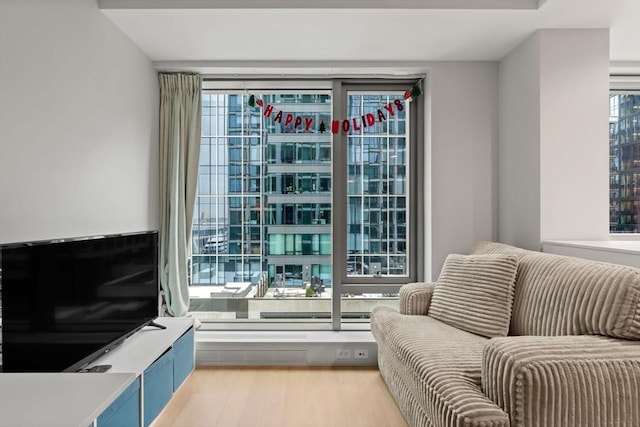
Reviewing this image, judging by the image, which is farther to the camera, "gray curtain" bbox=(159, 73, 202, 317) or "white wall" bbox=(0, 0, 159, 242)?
"gray curtain" bbox=(159, 73, 202, 317)

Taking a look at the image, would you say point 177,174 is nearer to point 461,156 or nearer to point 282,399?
point 282,399

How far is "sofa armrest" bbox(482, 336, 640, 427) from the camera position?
150 centimetres

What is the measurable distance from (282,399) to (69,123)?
2054 millimetres

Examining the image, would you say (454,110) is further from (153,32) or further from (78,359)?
(78,359)

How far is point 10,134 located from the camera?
71.1 inches

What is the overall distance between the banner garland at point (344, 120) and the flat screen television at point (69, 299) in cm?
160

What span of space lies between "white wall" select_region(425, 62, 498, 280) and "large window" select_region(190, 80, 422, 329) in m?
0.26

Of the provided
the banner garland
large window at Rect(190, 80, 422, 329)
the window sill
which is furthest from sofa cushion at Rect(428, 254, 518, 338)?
the banner garland

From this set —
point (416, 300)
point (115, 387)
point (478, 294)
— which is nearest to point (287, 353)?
point (416, 300)

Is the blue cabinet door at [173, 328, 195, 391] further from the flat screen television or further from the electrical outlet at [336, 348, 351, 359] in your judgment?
the electrical outlet at [336, 348, 351, 359]

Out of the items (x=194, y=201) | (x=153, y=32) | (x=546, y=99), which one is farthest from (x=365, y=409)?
(x=153, y=32)

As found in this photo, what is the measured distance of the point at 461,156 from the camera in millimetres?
3516

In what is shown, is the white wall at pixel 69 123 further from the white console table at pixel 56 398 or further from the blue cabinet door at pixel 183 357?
the white console table at pixel 56 398

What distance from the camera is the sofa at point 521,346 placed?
4.97ft
